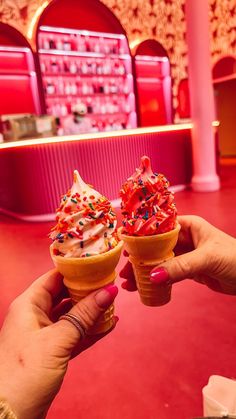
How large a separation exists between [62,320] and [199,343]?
1.27m

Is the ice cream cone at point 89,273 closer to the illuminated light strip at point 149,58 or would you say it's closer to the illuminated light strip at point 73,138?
the illuminated light strip at point 73,138

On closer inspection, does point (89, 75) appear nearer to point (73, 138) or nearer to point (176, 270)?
point (73, 138)

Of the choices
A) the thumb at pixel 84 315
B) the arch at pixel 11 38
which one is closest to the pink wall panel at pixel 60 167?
the arch at pixel 11 38

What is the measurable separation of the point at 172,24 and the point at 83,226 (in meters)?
10.1

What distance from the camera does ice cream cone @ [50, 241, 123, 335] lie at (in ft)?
3.72

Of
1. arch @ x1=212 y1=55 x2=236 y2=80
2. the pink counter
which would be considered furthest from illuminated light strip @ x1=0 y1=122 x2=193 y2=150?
arch @ x1=212 y1=55 x2=236 y2=80

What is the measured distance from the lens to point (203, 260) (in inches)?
46.4

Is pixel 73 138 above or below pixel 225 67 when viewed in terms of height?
below

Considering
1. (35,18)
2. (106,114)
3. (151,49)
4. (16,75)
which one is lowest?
(106,114)

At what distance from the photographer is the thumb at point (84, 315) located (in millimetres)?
970

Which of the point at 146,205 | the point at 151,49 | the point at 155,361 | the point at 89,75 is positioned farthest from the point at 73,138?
the point at 151,49

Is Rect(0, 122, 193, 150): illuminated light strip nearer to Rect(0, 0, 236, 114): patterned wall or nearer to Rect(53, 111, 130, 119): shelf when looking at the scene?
Rect(53, 111, 130, 119): shelf

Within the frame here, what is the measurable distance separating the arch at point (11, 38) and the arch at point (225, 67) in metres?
5.88

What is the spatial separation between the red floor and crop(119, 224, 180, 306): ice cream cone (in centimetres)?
57
